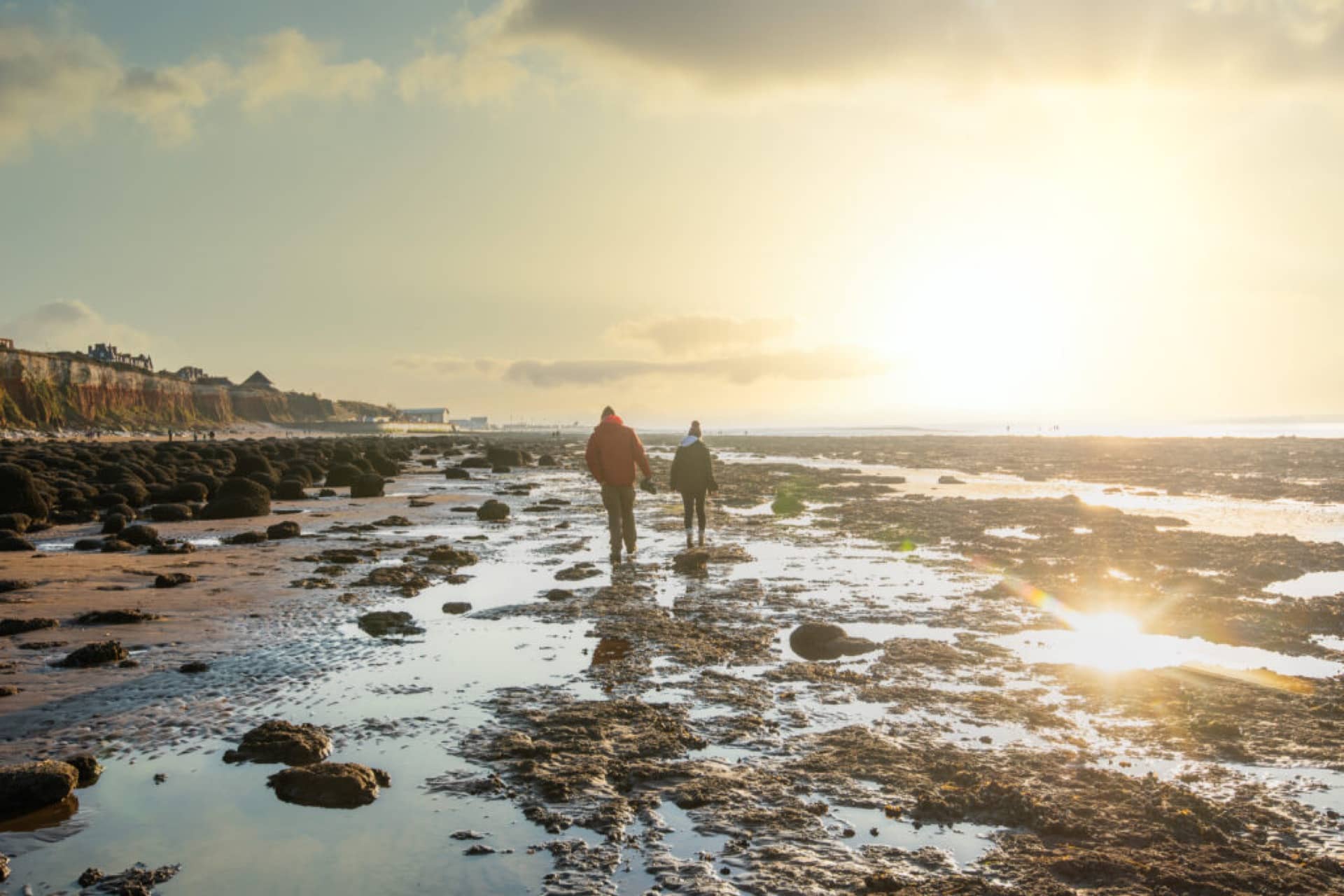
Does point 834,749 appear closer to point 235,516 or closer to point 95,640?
point 95,640

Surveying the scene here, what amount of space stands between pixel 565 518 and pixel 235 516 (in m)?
8.75

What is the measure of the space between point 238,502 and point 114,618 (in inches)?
519

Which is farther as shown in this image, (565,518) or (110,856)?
(565,518)

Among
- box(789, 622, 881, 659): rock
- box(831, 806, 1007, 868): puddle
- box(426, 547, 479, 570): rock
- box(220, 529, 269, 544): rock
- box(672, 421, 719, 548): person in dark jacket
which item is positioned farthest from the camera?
box(220, 529, 269, 544): rock

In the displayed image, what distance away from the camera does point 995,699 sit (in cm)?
699

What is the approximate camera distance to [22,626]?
29.7ft

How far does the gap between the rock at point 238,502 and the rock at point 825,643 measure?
→ 17817 mm

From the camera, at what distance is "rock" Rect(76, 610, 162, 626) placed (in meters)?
9.43

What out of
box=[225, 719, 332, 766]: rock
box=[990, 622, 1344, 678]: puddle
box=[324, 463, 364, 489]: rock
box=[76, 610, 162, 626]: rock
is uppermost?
box=[324, 463, 364, 489]: rock

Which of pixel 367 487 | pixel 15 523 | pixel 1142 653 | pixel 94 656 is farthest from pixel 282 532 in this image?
pixel 1142 653

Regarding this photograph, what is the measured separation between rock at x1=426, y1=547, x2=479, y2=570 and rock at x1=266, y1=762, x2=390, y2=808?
29.2 ft

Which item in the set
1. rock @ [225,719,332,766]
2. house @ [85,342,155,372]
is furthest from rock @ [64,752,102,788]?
house @ [85,342,155,372]

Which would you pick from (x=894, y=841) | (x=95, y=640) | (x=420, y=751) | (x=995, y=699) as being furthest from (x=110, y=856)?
(x=995, y=699)

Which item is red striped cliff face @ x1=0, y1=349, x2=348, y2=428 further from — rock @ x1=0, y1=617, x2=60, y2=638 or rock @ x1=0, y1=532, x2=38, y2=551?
rock @ x1=0, y1=617, x2=60, y2=638
